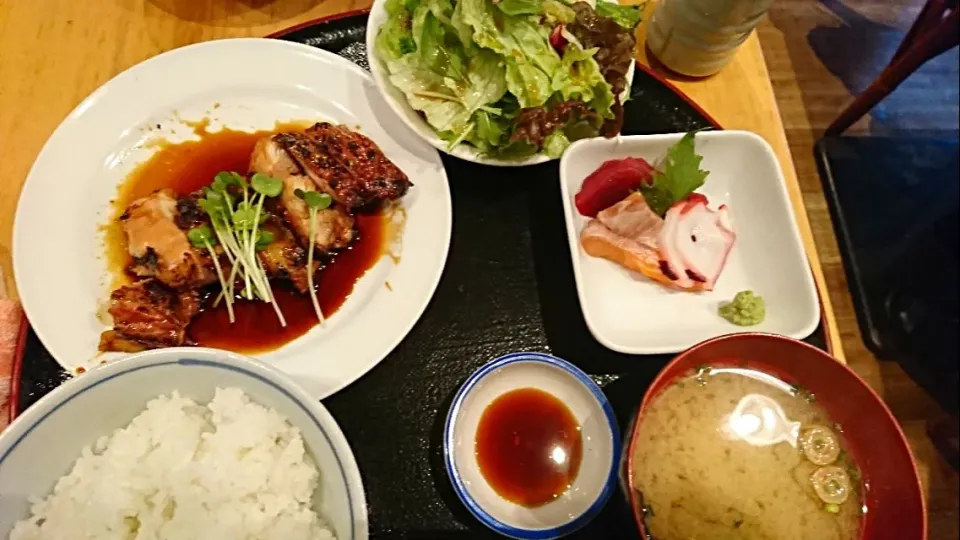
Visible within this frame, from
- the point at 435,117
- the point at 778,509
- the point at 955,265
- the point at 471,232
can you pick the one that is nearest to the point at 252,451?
the point at 471,232

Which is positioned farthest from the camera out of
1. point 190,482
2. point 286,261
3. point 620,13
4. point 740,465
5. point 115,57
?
point 115,57

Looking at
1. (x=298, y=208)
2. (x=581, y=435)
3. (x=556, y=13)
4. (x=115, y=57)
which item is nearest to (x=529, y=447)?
(x=581, y=435)

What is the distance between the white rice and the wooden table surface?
39.2 inches

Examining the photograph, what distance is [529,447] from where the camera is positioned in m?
2.06

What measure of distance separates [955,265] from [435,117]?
3.13 metres

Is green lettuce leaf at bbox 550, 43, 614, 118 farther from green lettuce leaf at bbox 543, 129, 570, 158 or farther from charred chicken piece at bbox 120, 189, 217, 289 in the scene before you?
charred chicken piece at bbox 120, 189, 217, 289

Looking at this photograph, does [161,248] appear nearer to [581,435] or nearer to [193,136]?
[193,136]

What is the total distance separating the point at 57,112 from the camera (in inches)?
94.6

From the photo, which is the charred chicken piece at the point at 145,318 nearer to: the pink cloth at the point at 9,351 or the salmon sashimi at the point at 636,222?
the pink cloth at the point at 9,351

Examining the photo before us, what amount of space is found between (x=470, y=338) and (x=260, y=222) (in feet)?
2.58

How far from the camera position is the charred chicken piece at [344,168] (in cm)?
229

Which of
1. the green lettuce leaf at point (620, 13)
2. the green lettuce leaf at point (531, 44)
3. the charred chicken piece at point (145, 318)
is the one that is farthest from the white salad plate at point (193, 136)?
the green lettuce leaf at point (620, 13)

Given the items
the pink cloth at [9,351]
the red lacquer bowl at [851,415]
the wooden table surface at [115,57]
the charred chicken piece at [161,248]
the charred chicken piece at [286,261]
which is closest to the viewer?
the red lacquer bowl at [851,415]

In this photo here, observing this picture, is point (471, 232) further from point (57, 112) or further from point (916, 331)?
point (916, 331)
